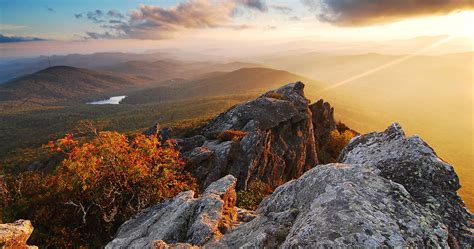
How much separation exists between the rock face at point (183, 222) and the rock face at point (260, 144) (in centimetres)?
1158

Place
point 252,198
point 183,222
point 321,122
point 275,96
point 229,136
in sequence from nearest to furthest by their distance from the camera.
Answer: point 183,222, point 252,198, point 229,136, point 275,96, point 321,122

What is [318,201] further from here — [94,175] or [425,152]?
[94,175]

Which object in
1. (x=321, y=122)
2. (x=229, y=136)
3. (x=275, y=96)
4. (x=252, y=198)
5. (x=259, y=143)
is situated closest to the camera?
(x=252, y=198)

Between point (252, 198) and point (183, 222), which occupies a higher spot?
point (183, 222)

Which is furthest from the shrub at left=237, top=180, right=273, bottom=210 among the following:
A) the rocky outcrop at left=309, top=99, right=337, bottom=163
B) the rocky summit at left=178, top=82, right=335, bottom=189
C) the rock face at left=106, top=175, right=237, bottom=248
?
the rocky outcrop at left=309, top=99, right=337, bottom=163

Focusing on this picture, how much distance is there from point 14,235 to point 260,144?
74.1ft

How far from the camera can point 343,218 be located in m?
8.60

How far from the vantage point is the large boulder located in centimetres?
816

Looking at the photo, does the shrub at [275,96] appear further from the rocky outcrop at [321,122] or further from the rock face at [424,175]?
the rock face at [424,175]

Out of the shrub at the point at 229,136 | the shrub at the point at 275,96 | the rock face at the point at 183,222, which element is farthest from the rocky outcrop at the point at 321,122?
the rock face at the point at 183,222

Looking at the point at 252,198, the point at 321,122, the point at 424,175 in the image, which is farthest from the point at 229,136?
the point at 321,122

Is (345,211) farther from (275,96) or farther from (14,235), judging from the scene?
(275,96)

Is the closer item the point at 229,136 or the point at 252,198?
the point at 252,198

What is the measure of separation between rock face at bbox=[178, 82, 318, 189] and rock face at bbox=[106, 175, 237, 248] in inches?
456
